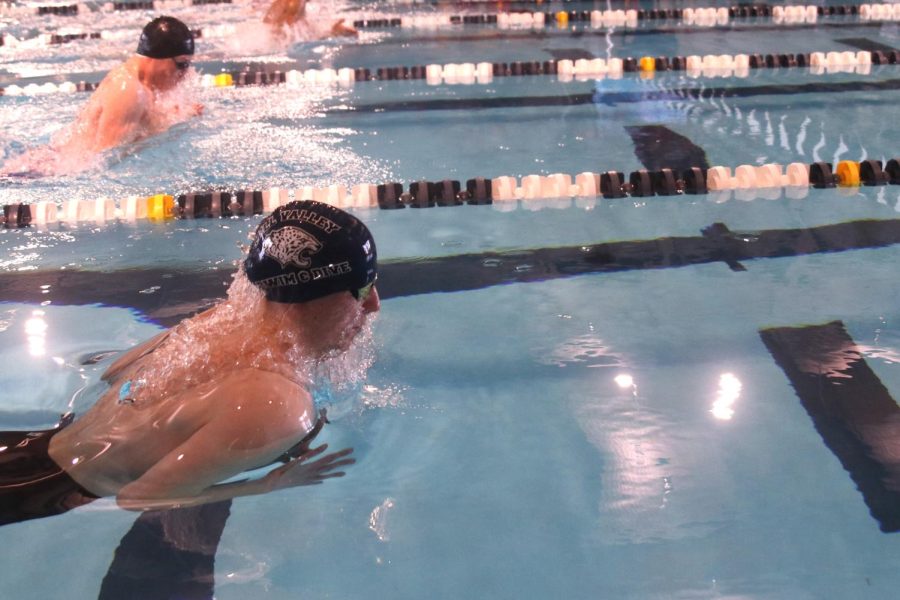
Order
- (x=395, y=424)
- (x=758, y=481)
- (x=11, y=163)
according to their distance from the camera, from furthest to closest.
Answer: (x=11, y=163)
(x=395, y=424)
(x=758, y=481)

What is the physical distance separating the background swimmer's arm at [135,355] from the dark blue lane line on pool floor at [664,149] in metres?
2.84

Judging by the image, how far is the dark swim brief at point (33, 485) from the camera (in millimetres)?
2131

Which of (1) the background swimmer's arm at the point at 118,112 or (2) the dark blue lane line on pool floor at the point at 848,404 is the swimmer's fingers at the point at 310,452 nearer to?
(2) the dark blue lane line on pool floor at the point at 848,404

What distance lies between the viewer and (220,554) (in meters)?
2.24

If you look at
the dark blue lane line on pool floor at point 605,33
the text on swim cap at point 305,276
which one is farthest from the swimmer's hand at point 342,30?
the text on swim cap at point 305,276

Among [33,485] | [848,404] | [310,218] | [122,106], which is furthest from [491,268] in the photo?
[122,106]

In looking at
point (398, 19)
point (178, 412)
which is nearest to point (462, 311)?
point (178, 412)

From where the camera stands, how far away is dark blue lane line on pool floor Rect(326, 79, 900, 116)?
6.12 meters

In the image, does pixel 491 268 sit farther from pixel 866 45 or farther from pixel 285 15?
pixel 866 45

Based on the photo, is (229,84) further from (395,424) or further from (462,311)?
(395,424)

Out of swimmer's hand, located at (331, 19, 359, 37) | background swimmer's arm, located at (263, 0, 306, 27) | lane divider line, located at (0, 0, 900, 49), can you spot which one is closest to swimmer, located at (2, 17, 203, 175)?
background swimmer's arm, located at (263, 0, 306, 27)

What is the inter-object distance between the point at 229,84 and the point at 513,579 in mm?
5150

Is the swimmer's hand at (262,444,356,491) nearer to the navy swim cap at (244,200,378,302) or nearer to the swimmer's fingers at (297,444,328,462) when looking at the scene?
the swimmer's fingers at (297,444,328,462)

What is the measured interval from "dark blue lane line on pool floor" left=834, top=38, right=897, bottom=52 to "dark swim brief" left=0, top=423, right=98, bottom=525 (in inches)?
266
